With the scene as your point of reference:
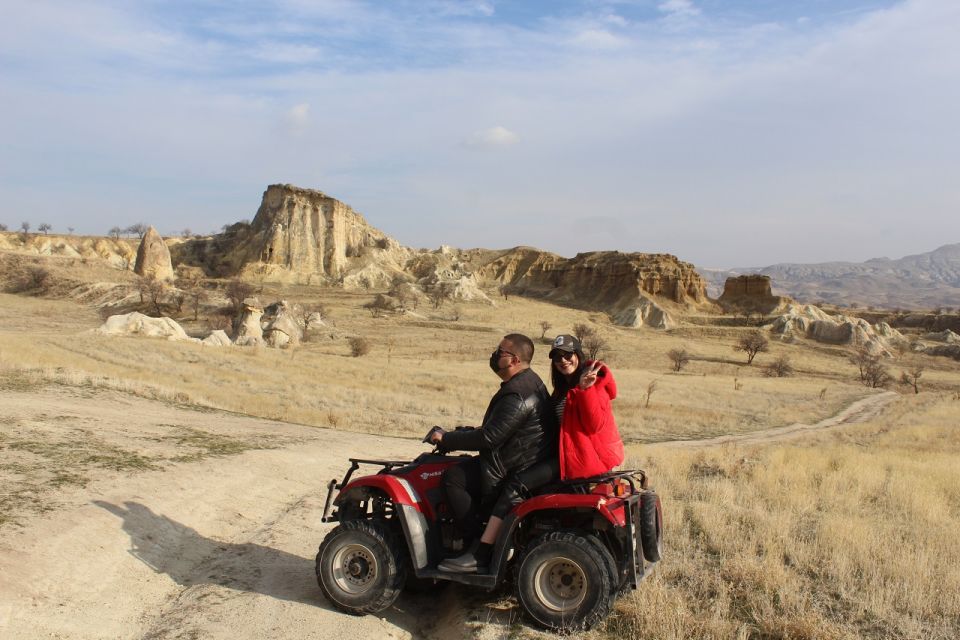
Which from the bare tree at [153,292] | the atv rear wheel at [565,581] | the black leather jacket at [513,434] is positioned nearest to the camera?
the atv rear wheel at [565,581]

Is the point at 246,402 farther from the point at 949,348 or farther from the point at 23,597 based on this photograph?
the point at 949,348

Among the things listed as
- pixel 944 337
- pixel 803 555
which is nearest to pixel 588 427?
pixel 803 555

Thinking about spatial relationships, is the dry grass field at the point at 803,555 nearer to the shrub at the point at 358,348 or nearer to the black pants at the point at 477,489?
the black pants at the point at 477,489

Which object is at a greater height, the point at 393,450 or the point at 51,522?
the point at 51,522

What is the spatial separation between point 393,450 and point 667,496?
710 cm

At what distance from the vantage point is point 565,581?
484 cm

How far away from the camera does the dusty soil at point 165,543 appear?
4980 millimetres

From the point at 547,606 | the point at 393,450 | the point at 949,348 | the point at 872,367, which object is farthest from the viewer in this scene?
the point at 949,348

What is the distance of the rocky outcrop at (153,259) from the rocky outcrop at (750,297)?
83024 mm

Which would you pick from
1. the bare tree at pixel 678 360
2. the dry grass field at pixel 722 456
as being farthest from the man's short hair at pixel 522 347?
the bare tree at pixel 678 360

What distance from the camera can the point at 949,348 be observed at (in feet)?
250

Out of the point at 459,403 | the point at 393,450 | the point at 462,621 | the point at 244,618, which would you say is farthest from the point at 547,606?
the point at 459,403

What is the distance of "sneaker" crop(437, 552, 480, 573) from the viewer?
491cm

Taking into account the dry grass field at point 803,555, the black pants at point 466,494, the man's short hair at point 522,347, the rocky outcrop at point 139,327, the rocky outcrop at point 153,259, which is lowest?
the dry grass field at point 803,555
